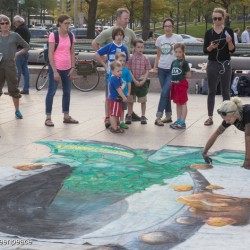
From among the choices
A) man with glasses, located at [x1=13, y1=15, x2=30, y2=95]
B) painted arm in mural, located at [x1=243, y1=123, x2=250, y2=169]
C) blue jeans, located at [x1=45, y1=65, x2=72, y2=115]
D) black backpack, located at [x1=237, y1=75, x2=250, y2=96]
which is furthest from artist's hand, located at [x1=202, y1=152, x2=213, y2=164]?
man with glasses, located at [x1=13, y1=15, x2=30, y2=95]


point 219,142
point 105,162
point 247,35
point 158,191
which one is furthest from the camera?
point 247,35

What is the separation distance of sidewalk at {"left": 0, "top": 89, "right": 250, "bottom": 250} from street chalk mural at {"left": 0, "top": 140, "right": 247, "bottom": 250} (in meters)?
0.03

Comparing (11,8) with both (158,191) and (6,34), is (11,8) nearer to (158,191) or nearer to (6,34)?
(6,34)

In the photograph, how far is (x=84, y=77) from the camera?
15320 mm

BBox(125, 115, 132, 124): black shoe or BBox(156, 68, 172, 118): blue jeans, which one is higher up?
BBox(156, 68, 172, 118): blue jeans

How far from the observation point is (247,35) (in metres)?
26.9

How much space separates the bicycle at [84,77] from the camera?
599 inches

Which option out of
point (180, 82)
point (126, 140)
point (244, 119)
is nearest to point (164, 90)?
point (180, 82)

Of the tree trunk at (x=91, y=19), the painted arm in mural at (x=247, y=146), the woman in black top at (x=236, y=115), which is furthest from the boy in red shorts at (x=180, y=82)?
the tree trunk at (x=91, y=19)

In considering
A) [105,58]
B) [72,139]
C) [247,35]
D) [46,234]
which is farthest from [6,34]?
[247,35]

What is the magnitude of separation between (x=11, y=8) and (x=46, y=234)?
185 ft

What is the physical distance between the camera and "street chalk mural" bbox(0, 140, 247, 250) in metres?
5.01

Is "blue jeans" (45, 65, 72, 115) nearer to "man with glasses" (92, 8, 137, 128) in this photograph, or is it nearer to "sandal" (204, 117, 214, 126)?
"man with glasses" (92, 8, 137, 128)

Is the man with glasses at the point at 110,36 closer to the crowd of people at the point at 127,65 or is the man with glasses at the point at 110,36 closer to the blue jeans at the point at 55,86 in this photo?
the crowd of people at the point at 127,65
